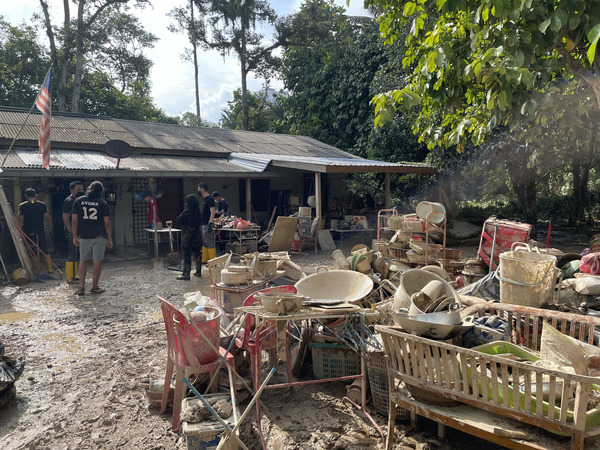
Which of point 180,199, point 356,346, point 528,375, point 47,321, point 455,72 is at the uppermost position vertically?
point 455,72

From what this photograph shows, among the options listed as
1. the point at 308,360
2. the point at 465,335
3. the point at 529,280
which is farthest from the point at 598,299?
the point at 308,360

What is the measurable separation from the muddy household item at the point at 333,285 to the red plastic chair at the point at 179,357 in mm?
1024

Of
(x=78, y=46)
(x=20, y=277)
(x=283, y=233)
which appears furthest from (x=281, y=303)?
(x=78, y=46)

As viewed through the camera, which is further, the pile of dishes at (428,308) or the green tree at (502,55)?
the green tree at (502,55)

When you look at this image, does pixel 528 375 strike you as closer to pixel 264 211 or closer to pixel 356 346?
pixel 356 346

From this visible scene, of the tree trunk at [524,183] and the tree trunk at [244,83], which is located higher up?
the tree trunk at [244,83]

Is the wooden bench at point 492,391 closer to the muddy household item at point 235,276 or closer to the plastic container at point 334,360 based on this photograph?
the plastic container at point 334,360

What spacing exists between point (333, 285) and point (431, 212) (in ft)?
12.4

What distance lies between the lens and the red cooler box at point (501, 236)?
5.94 m

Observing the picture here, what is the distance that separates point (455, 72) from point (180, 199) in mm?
11130

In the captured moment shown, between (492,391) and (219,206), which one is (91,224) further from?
(492,391)

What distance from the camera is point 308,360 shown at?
4.38m

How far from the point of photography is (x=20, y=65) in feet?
80.0

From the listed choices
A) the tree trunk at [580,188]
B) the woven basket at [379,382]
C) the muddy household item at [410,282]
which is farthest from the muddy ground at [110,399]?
the tree trunk at [580,188]
